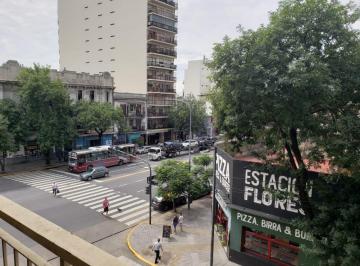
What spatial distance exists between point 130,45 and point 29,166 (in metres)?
28.1

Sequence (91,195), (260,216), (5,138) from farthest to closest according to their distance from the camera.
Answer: (5,138) < (91,195) < (260,216)

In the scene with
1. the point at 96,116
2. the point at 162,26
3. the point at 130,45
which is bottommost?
the point at 96,116

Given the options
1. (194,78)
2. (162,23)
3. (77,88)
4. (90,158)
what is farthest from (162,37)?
(90,158)

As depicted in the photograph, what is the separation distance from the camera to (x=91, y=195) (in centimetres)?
2661

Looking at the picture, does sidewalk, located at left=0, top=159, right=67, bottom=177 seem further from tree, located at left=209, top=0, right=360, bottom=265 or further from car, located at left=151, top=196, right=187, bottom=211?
tree, located at left=209, top=0, right=360, bottom=265

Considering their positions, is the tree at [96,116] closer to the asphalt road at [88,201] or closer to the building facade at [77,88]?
the building facade at [77,88]

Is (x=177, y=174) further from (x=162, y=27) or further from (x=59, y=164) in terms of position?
(x=162, y=27)

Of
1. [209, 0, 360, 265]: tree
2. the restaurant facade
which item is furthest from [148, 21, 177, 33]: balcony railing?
[209, 0, 360, 265]: tree

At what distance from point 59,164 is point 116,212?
61.1 feet

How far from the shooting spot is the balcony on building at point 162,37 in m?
54.5

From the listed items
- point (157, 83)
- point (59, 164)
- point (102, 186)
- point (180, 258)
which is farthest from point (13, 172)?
point (157, 83)

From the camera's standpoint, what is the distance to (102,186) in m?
29.6

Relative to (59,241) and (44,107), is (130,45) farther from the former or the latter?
(59,241)

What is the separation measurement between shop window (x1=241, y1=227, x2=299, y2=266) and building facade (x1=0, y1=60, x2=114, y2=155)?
102 feet
